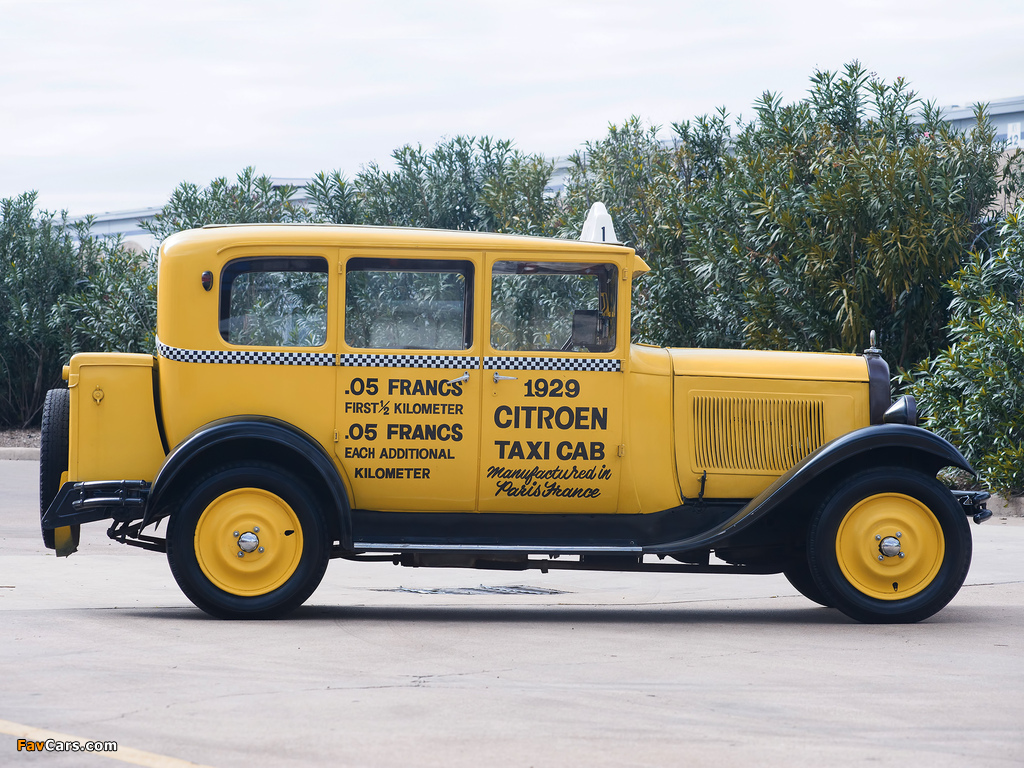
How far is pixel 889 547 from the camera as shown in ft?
20.6

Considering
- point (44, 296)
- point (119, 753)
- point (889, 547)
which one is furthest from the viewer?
point (44, 296)

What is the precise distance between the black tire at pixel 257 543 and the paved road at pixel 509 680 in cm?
18

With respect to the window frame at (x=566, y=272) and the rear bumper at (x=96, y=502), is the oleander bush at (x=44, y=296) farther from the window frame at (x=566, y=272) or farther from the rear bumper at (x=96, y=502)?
the window frame at (x=566, y=272)

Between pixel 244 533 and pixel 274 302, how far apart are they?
133 cm

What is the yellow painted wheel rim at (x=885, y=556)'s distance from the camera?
6.32 m

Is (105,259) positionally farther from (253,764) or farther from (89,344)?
(253,764)

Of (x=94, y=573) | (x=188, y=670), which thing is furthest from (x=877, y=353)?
(x=94, y=573)

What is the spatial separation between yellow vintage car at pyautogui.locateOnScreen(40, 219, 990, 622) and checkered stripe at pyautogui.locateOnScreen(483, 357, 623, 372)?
0.01 meters

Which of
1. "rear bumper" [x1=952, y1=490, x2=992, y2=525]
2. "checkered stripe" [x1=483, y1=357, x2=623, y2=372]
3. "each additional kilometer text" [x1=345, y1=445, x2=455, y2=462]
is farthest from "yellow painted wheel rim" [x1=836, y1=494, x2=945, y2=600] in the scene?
"each additional kilometer text" [x1=345, y1=445, x2=455, y2=462]

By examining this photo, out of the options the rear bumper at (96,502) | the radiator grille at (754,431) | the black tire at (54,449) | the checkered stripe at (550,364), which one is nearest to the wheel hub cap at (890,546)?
the radiator grille at (754,431)

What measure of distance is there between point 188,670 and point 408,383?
7.08 feet

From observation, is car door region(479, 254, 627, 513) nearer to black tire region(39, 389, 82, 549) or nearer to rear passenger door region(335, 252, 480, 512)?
rear passenger door region(335, 252, 480, 512)

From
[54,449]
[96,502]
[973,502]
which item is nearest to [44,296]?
[54,449]

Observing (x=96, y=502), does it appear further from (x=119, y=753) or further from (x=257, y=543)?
(x=119, y=753)
